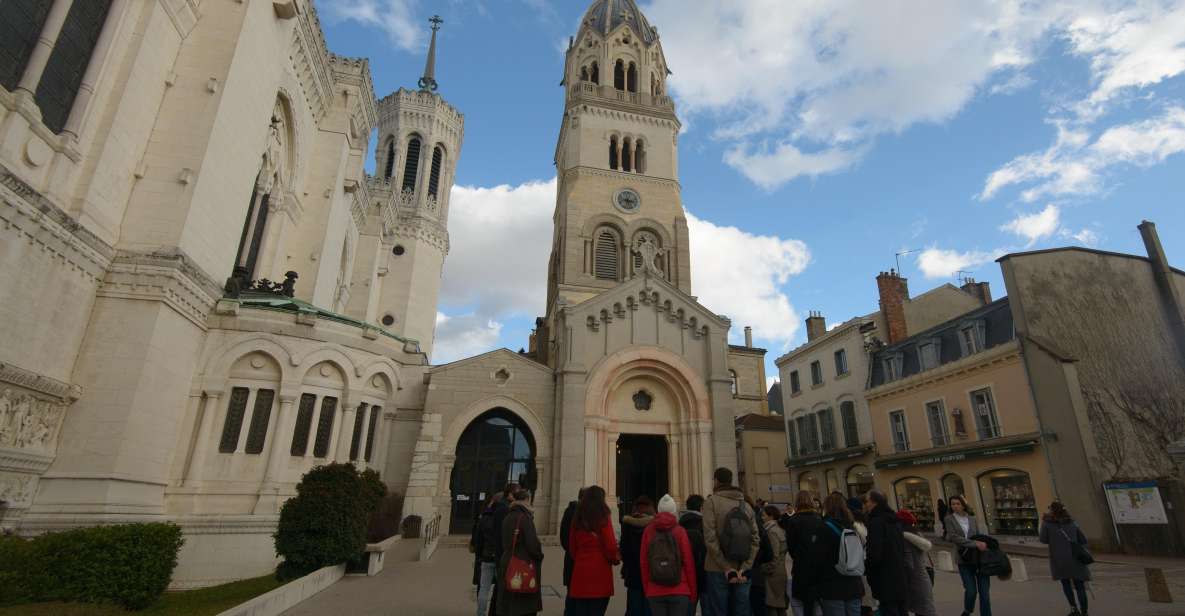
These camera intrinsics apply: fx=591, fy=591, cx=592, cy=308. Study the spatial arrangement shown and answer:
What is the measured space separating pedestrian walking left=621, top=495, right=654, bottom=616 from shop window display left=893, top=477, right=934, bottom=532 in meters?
20.4

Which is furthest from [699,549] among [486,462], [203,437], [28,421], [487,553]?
[486,462]

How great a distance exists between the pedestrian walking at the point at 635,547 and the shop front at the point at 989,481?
49.3 ft

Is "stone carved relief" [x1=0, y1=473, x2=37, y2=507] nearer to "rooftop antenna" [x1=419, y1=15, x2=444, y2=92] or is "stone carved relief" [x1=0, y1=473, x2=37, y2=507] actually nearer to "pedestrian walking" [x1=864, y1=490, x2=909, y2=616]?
"pedestrian walking" [x1=864, y1=490, x2=909, y2=616]

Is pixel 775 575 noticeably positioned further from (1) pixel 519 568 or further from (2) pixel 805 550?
(1) pixel 519 568

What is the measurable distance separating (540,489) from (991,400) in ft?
53.9

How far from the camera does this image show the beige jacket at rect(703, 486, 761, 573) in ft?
21.2

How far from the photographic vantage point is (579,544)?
5.95 metres

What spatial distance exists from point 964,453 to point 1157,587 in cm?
1238

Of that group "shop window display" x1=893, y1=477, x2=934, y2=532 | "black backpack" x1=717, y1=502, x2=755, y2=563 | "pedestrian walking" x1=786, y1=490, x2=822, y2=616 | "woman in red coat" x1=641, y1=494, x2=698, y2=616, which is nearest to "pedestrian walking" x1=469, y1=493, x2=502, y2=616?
"woman in red coat" x1=641, y1=494, x2=698, y2=616

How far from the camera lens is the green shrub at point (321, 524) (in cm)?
1127

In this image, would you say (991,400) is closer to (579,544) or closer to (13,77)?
(579,544)

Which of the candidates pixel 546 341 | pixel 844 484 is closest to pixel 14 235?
pixel 546 341

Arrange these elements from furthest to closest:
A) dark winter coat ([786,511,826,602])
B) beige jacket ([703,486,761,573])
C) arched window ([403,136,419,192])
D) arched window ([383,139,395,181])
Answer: arched window ([383,139,395,181]), arched window ([403,136,419,192]), beige jacket ([703,486,761,573]), dark winter coat ([786,511,826,602])

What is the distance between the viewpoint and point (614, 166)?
117 feet
